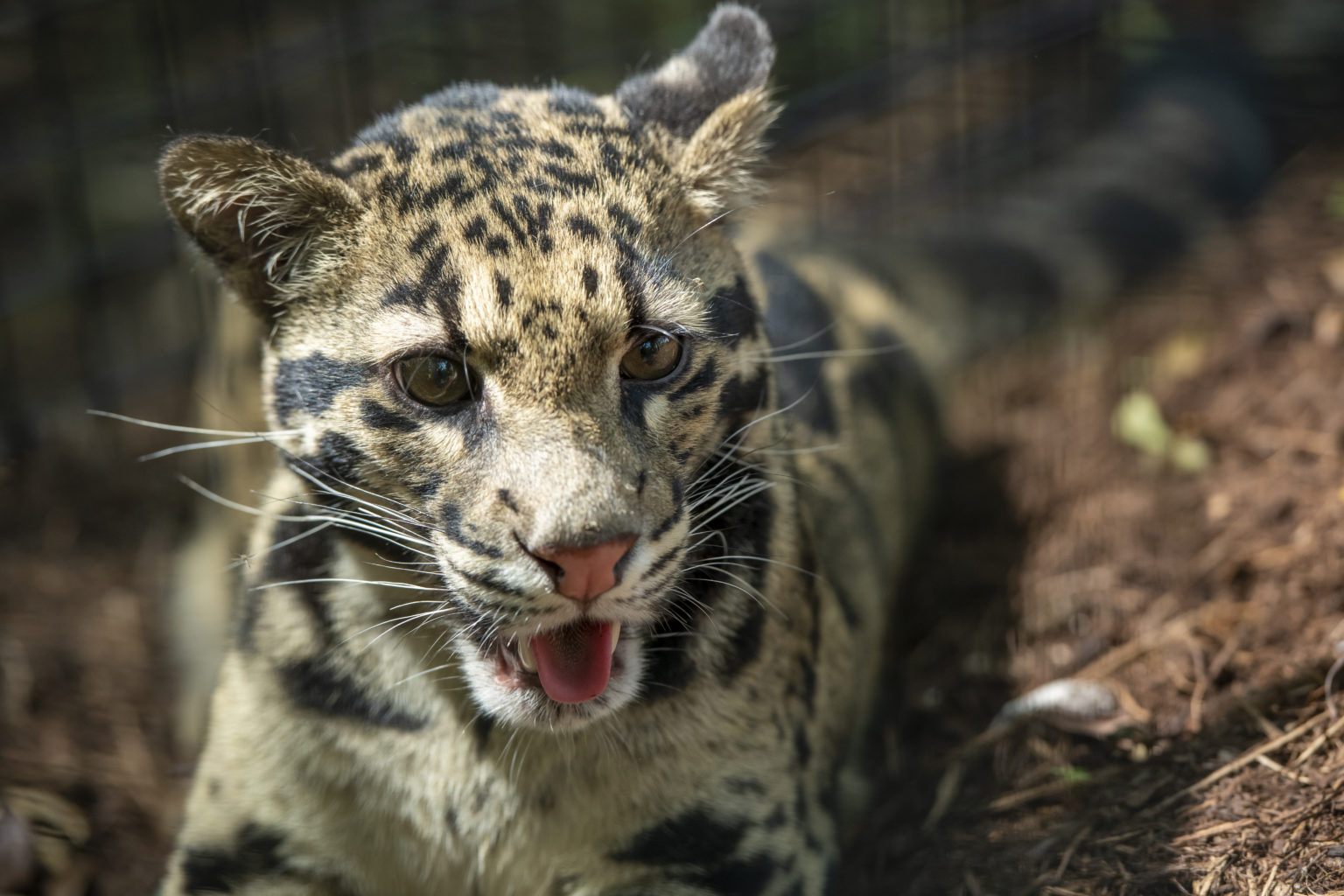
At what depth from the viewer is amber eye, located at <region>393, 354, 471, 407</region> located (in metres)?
2.91

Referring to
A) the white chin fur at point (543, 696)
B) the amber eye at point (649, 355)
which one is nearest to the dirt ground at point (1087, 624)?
the white chin fur at point (543, 696)

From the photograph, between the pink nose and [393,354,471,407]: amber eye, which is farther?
[393,354,471,407]: amber eye

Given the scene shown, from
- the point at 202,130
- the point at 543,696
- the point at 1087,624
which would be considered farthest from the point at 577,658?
the point at 202,130

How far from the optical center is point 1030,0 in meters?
6.71

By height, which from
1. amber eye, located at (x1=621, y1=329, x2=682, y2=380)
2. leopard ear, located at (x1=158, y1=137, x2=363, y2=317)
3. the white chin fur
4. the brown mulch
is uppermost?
leopard ear, located at (x1=158, y1=137, x2=363, y2=317)

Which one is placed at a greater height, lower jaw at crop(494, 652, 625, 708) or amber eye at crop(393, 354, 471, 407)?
amber eye at crop(393, 354, 471, 407)

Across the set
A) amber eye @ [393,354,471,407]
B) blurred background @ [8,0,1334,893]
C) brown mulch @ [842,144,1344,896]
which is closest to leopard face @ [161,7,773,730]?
amber eye @ [393,354,471,407]

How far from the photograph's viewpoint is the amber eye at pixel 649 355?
298 cm

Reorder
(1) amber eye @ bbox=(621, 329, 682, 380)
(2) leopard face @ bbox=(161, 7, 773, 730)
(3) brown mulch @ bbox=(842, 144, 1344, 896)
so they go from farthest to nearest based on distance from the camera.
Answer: (3) brown mulch @ bbox=(842, 144, 1344, 896) → (1) amber eye @ bbox=(621, 329, 682, 380) → (2) leopard face @ bbox=(161, 7, 773, 730)

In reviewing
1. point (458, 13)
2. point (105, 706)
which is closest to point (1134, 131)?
Answer: point (458, 13)

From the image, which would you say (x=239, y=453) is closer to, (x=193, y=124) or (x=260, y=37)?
(x=193, y=124)

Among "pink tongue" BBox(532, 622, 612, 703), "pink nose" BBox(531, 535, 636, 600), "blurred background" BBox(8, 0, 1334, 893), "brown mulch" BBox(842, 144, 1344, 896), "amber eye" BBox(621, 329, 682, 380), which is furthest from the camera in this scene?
"blurred background" BBox(8, 0, 1334, 893)

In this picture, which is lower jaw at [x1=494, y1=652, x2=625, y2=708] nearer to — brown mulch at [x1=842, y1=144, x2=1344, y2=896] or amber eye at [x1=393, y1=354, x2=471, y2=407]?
amber eye at [x1=393, y1=354, x2=471, y2=407]

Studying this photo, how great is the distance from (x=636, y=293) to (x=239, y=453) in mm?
2531
